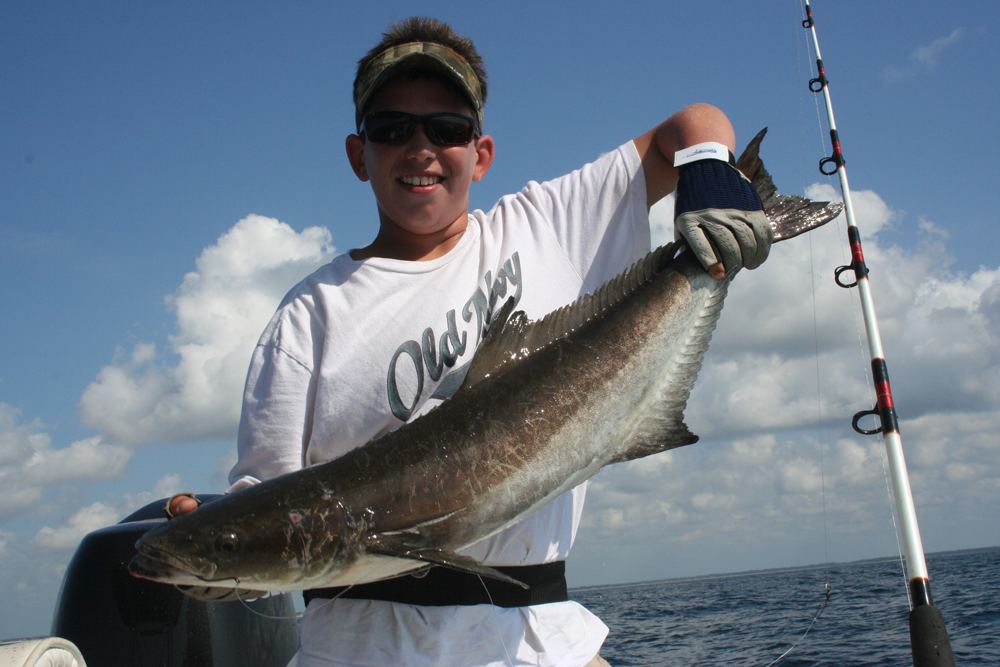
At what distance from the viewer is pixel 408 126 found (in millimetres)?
2547

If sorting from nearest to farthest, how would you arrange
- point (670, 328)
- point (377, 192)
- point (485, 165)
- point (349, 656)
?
point (349, 656)
point (670, 328)
point (377, 192)
point (485, 165)

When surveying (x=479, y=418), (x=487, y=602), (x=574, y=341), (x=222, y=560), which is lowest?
(x=487, y=602)

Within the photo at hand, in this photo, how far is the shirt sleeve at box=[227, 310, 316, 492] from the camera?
2.22 m

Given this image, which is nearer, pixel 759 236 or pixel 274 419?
pixel 274 419

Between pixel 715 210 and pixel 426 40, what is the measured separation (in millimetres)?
1384

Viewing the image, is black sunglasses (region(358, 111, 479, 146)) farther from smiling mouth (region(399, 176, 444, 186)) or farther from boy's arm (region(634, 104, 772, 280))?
boy's arm (region(634, 104, 772, 280))

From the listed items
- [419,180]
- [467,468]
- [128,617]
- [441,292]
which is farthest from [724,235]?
[128,617]

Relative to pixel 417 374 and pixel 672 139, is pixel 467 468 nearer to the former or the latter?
pixel 417 374

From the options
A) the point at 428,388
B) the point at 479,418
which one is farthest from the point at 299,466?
the point at 479,418

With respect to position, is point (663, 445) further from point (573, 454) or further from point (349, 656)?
point (349, 656)

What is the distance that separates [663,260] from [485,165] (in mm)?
939

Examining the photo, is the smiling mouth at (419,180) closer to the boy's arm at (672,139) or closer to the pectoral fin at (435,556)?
the boy's arm at (672,139)

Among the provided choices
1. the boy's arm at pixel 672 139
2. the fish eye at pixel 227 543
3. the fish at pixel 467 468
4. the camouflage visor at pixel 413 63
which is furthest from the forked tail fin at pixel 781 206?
the fish eye at pixel 227 543

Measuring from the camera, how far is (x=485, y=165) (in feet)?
9.61
